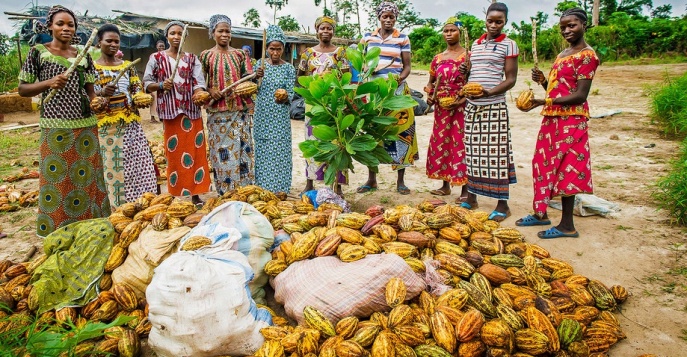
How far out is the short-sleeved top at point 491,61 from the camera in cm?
458

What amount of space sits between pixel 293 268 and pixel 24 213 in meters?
4.01

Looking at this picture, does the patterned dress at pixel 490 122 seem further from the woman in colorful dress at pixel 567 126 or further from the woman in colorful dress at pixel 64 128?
the woman in colorful dress at pixel 64 128

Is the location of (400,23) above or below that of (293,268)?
above

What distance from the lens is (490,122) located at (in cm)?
467

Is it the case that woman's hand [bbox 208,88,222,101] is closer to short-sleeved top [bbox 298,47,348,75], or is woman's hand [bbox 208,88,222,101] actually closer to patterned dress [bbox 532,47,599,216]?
short-sleeved top [bbox 298,47,348,75]

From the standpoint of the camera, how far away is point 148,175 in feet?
16.9

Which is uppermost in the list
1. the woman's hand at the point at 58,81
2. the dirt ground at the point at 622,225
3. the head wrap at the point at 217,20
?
the head wrap at the point at 217,20

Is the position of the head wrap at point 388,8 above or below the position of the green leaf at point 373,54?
above

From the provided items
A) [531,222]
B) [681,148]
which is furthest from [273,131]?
[681,148]

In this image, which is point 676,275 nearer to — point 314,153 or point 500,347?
point 500,347

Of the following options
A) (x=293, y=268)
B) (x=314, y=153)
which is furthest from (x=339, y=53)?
(x=293, y=268)

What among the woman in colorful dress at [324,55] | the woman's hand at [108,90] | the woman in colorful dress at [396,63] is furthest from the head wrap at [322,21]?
the woman's hand at [108,90]

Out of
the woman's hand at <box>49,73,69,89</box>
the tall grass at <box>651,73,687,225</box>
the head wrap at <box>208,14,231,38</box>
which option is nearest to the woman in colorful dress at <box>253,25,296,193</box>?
the head wrap at <box>208,14,231,38</box>

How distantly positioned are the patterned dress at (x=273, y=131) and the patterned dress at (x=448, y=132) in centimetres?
169
